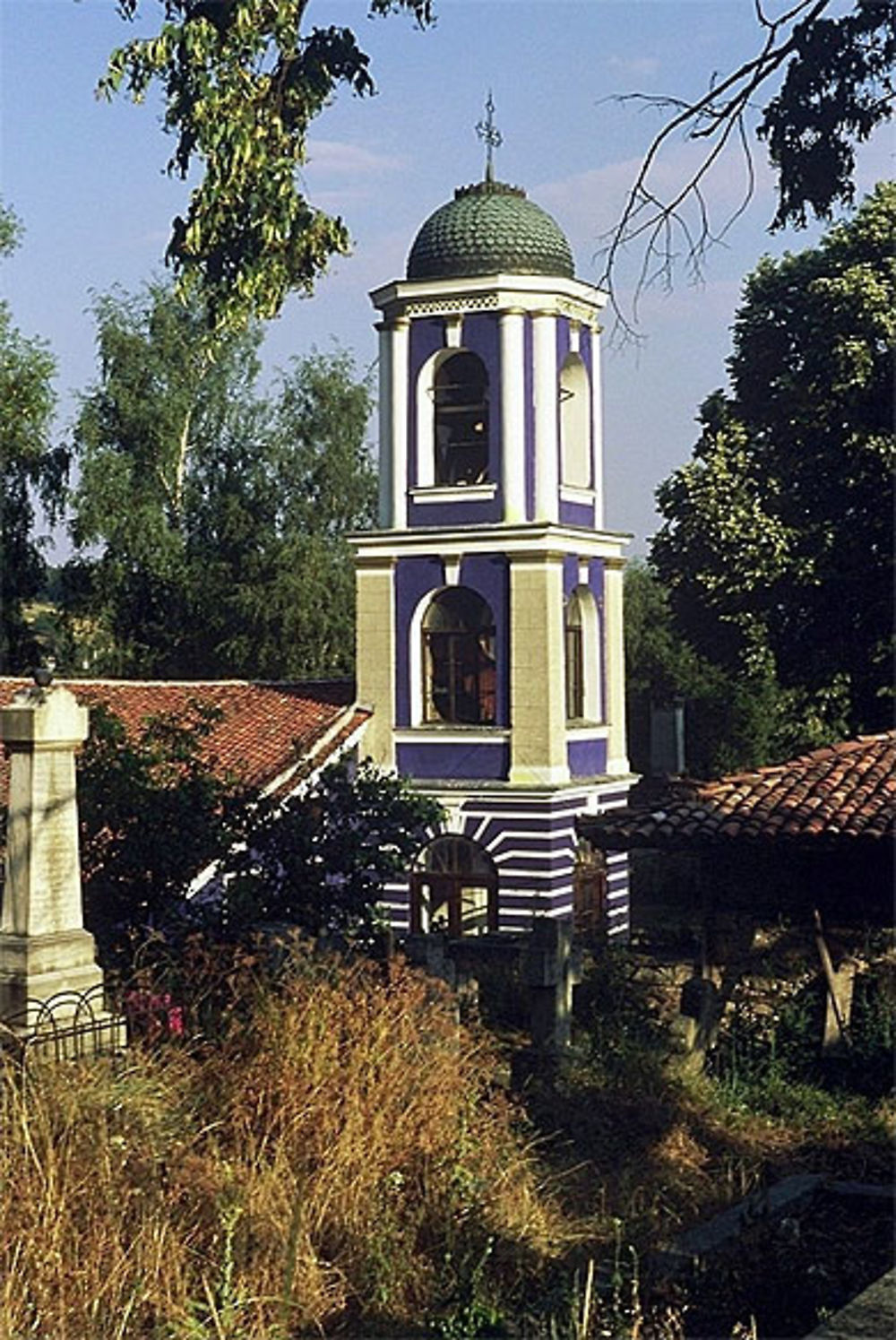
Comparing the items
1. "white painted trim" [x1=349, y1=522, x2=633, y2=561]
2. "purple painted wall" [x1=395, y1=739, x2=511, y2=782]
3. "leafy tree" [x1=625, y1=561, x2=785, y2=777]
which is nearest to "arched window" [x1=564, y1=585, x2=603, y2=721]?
"white painted trim" [x1=349, y1=522, x2=633, y2=561]

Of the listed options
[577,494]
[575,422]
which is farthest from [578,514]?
[575,422]

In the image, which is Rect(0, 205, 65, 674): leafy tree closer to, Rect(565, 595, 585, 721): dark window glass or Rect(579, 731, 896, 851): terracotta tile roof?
Rect(565, 595, 585, 721): dark window glass

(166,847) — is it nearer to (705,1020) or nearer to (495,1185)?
(705,1020)

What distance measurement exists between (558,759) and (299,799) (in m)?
9.88

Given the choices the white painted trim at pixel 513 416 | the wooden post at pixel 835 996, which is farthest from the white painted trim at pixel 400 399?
the wooden post at pixel 835 996

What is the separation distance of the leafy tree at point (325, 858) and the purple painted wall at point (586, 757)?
32.2 ft

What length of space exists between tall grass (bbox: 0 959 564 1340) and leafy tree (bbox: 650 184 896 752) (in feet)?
63.9

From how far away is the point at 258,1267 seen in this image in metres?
7.29

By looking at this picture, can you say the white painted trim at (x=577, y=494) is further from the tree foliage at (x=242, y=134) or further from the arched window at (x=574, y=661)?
the tree foliage at (x=242, y=134)

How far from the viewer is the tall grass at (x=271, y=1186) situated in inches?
Answer: 273

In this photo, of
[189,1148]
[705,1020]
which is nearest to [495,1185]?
[189,1148]

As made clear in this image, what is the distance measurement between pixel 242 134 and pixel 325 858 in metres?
8.08

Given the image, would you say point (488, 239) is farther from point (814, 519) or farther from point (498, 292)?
point (814, 519)

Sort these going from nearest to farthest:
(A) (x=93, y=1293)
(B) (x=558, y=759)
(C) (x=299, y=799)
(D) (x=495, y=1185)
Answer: (A) (x=93, y=1293) < (D) (x=495, y=1185) < (C) (x=299, y=799) < (B) (x=558, y=759)
